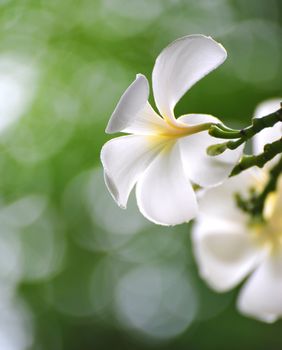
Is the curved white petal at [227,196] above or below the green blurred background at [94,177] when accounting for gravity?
above

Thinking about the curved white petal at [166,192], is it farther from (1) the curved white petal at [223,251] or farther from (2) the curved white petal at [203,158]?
(1) the curved white petal at [223,251]

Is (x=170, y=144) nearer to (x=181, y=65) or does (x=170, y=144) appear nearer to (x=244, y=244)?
(x=181, y=65)

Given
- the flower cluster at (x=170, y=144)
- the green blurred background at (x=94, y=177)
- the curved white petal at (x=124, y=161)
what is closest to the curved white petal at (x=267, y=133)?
the flower cluster at (x=170, y=144)

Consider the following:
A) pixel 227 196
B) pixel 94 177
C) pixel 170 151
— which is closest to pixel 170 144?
pixel 170 151

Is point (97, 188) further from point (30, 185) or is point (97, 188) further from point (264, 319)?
point (264, 319)

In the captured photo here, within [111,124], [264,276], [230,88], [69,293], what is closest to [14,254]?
[69,293]

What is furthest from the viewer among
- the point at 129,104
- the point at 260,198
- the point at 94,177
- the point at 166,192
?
the point at 94,177

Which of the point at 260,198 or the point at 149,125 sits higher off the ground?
the point at 149,125
